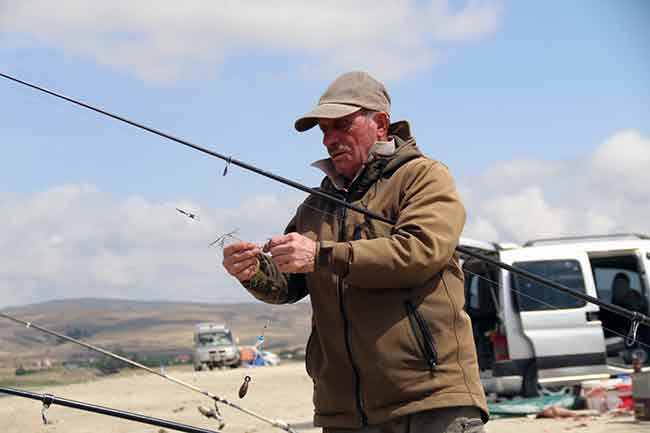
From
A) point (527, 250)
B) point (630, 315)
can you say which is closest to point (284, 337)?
point (630, 315)

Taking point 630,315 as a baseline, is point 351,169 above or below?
above

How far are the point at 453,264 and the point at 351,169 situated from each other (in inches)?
19.2

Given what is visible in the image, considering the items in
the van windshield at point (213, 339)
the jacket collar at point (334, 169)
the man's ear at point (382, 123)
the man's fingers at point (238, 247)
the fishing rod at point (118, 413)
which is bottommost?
the fishing rod at point (118, 413)

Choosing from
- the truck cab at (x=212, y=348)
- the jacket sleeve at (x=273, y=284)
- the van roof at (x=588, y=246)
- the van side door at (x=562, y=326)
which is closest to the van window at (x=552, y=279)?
the van side door at (x=562, y=326)

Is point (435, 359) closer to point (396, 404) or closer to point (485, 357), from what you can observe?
point (396, 404)

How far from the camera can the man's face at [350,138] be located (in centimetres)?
364

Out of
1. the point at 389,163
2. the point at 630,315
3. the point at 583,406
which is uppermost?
the point at 389,163

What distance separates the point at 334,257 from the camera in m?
3.32

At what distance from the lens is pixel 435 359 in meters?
3.32

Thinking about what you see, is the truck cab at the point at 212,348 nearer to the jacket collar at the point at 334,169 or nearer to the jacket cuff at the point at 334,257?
the jacket collar at the point at 334,169

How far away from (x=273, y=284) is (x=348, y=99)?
2.23 feet

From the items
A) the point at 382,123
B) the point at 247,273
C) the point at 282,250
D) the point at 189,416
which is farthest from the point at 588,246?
the point at 282,250

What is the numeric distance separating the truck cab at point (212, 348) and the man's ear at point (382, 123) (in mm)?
33164

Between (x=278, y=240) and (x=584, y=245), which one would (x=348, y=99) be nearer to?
(x=278, y=240)
